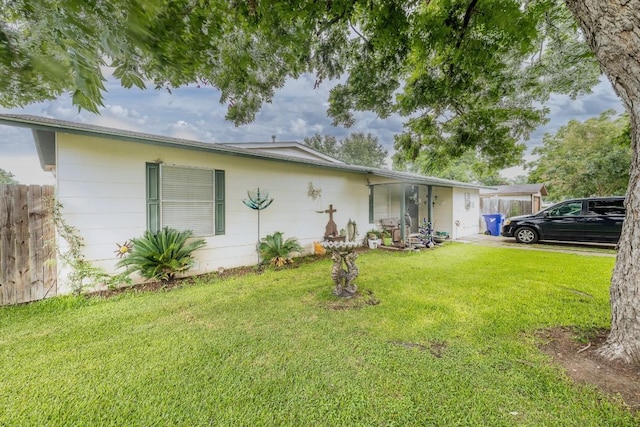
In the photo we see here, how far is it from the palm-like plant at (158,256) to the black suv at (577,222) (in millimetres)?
11021

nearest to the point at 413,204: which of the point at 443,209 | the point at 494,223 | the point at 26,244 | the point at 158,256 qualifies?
the point at 443,209

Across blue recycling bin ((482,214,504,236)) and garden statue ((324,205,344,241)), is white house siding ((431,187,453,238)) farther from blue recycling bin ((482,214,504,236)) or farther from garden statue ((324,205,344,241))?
garden statue ((324,205,344,241))

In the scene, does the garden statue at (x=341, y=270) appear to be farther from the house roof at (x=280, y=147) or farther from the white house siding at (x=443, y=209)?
the white house siding at (x=443, y=209)

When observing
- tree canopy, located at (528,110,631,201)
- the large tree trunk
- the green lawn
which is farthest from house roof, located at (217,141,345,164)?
tree canopy, located at (528,110,631,201)

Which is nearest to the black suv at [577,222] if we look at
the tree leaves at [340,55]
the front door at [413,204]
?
the front door at [413,204]

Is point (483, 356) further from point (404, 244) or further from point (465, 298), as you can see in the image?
point (404, 244)

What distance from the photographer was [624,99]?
77.9 inches

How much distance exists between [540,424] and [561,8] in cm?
587

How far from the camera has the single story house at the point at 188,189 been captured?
4012 mm

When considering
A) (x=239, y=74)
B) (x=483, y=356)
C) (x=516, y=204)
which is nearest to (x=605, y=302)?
(x=483, y=356)

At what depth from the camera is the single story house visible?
13.2 feet

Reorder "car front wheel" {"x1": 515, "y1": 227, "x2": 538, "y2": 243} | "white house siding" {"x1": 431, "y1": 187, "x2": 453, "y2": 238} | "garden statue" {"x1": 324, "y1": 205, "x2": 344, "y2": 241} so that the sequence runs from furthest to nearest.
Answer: "white house siding" {"x1": 431, "y1": 187, "x2": 453, "y2": 238} → "car front wheel" {"x1": 515, "y1": 227, "x2": 538, "y2": 243} → "garden statue" {"x1": 324, "y1": 205, "x2": 344, "y2": 241}

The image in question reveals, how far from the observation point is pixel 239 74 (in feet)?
10.2

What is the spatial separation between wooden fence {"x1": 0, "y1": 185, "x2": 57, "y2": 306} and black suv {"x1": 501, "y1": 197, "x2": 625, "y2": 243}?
12.9m
